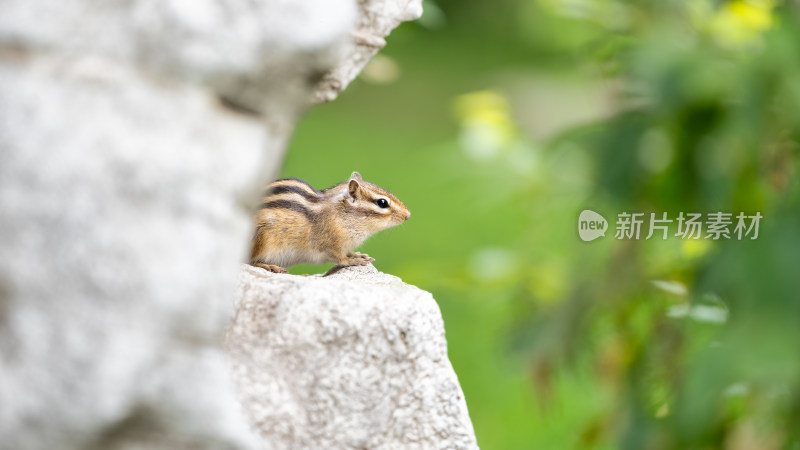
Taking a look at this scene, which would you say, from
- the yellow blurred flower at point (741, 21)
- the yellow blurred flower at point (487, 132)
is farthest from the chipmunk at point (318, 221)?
the yellow blurred flower at point (741, 21)

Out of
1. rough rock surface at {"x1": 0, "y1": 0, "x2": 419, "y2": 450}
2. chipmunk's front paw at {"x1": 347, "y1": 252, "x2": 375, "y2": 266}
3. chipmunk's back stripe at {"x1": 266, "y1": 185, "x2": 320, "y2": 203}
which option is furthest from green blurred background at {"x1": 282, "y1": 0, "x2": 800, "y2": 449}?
rough rock surface at {"x1": 0, "y1": 0, "x2": 419, "y2": 450}

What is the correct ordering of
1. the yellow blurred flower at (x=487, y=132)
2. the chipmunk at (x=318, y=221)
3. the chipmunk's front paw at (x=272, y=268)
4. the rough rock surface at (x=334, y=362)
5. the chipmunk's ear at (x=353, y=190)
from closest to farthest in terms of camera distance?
1. the rough rock surface at (x=334, y=362)
2. the chipmunk's front paw at (x=272, y=268)
3. the chipmunk at (x=318, y=221)
4. the chipmunk's ear at (x=353, y=190)
5. the yellow blurred flower at (x=487, y=132)

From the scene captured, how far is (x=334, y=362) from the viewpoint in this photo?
1.62 metres

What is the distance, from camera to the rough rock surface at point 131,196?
1.20 metres

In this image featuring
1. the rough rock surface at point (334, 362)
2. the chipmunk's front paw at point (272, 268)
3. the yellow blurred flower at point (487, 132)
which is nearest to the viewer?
the rough rock surface at point (334, 362)

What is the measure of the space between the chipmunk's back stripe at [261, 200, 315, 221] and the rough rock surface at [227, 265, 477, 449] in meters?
0.64

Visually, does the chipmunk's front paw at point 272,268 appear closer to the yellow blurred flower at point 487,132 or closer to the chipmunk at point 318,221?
the chipmunk at point 318,221

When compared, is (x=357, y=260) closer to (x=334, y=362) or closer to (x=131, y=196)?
(x=334, y=362)

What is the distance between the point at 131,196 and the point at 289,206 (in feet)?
3.89

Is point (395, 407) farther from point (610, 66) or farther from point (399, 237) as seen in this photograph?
point (399, 237)

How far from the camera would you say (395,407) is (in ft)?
5.54

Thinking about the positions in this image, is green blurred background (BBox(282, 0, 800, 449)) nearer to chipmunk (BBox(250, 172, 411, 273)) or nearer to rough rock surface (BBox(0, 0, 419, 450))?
chipmunk (BBox(250, 172, 411, 273))

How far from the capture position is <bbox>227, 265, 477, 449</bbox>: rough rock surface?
160cm

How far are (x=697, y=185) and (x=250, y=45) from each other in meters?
0.93
